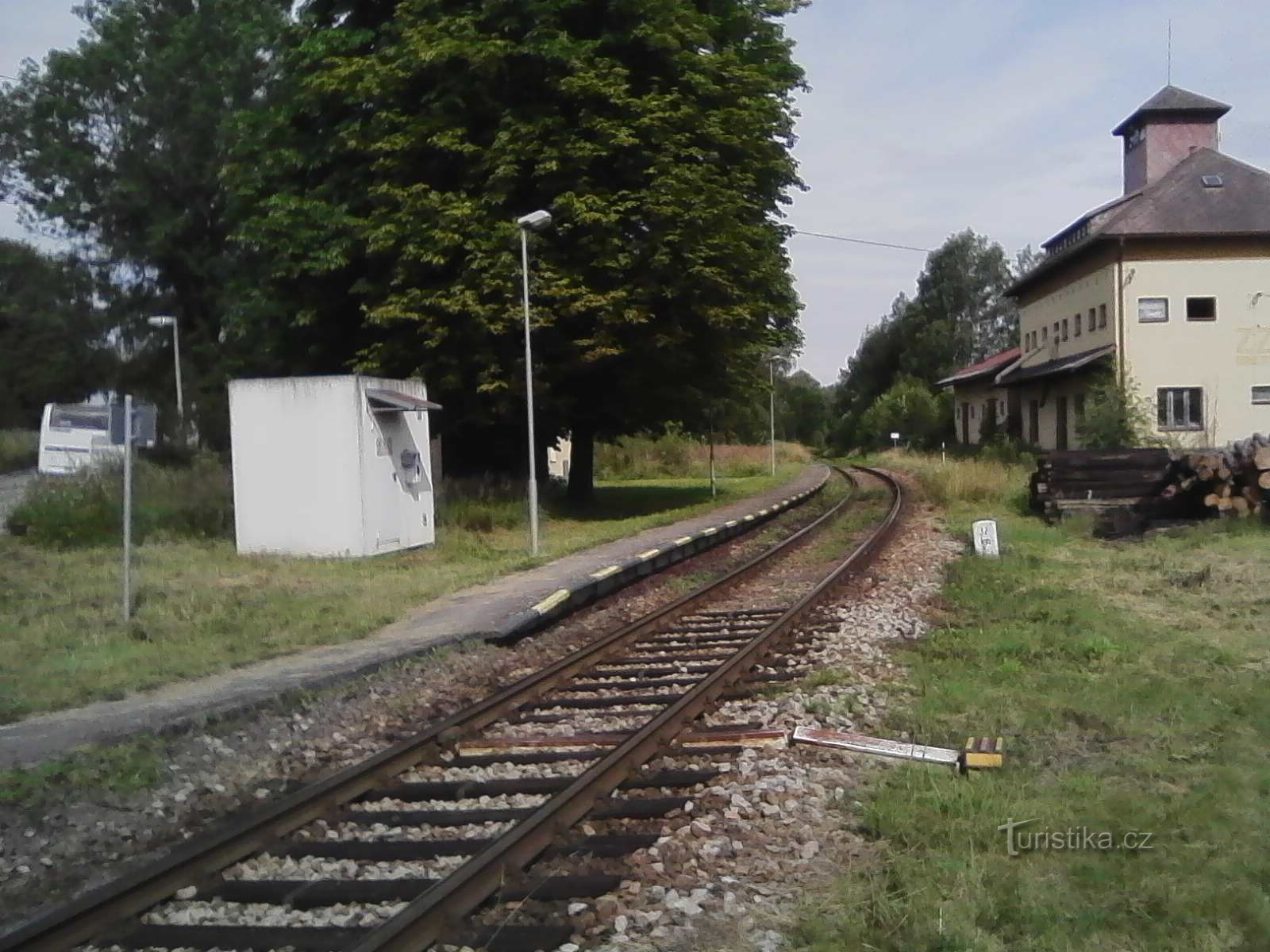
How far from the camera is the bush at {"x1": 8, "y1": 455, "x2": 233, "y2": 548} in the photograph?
69.1 feet

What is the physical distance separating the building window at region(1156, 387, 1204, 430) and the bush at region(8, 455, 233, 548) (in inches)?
1089

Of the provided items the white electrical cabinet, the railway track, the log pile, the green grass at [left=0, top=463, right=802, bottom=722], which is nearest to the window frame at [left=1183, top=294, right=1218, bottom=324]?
the log pile

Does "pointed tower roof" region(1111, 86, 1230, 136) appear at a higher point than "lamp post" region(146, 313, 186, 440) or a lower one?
higher

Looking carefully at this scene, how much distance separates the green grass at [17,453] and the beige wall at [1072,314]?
34263 mm

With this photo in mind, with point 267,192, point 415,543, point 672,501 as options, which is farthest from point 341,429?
point 672,501

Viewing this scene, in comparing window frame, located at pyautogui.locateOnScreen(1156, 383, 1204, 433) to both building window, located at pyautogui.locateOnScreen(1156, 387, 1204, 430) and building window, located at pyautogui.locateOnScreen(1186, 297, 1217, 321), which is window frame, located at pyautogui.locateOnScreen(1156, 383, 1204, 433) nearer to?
building window, located at pyautogui.locateOnScreen(1156, 387, 1204, 430)

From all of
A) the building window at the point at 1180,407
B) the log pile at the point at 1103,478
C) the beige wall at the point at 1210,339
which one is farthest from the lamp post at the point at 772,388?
the building window at the point at 1180,407

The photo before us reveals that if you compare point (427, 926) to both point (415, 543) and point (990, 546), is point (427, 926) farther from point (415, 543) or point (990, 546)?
point (415, 543)

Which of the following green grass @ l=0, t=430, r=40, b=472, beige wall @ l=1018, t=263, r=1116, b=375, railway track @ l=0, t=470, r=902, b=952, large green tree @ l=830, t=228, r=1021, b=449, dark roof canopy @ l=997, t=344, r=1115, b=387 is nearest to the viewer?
railway track @ l=0, t=470, r=902, b=952

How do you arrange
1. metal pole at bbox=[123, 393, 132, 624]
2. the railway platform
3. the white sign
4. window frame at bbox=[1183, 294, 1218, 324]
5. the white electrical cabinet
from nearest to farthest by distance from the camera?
the railway platform < metal pole at bbox=[123, 393, 132, 624] < the white sign < the white electrical cabinet < window frame at bbox=[1183, 294, 1218, 324]

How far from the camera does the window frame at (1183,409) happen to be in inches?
1503

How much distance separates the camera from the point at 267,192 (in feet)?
91.2

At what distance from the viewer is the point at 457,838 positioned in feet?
20.5

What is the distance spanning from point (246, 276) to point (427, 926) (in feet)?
94.4
